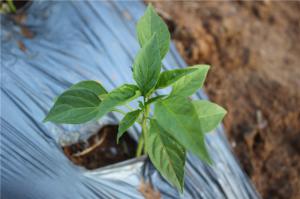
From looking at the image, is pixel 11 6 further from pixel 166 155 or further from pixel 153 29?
pixel 166 155

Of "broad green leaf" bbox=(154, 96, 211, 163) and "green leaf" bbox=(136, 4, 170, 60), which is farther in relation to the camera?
"green leaf" bbox=(136, 4, 170, 60)

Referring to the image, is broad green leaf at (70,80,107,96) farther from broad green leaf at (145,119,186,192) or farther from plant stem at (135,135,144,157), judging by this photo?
plant stem at (135,135,144,157)

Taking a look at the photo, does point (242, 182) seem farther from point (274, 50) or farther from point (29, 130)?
point (274, 50)

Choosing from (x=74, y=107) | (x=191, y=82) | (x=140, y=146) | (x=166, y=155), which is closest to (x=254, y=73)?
(x=140, y=146)

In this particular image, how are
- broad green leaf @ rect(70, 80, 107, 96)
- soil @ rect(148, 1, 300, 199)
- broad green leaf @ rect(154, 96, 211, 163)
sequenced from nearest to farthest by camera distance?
broad green leaf @ rect(154, 96, 211, 163) < broad green leaf @ rect(70, 80, 107, 96) < soil @ rect(148, 1, 300, 199)

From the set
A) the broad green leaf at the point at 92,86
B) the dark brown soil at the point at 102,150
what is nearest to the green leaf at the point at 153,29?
the broad green leaf at the point at 92,86

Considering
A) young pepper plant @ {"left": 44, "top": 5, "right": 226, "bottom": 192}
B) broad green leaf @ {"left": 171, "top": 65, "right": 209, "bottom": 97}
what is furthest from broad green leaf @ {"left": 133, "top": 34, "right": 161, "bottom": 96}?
broad green leaf @ {"left": 171, "top": 65, "right": 209, "bottom": 97}

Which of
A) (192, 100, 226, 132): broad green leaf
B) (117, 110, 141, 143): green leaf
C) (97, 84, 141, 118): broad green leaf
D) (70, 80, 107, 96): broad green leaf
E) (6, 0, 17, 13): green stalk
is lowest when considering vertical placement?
(192, 100, 226, 132): broad green leaf
